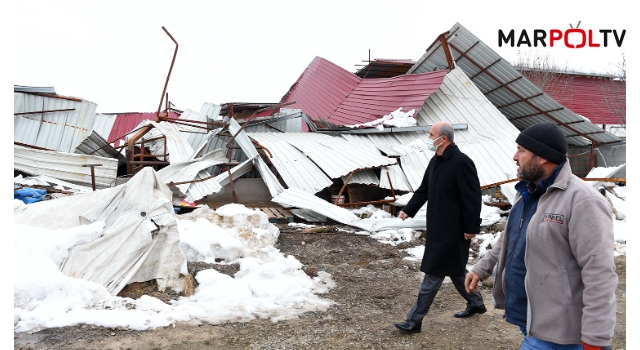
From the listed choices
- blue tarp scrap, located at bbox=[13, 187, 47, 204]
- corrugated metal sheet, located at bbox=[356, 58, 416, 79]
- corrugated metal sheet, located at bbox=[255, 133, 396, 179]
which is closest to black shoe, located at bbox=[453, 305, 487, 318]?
corrugated metal sheet, located at bbox=[255, 133, 396, 179]

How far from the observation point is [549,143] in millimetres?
2330

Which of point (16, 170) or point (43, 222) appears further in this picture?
point (16, 170)

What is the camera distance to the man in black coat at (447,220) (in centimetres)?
414

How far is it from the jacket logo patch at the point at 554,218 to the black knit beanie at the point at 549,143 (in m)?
0.29

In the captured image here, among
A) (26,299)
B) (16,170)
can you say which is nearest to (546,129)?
(26,299)

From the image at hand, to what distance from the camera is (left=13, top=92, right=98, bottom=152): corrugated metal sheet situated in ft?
42.2

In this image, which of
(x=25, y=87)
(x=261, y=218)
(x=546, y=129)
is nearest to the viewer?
(x=546, y=129)

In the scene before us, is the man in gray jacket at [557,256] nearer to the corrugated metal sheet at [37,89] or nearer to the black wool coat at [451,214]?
the black wool coat at [451,214]

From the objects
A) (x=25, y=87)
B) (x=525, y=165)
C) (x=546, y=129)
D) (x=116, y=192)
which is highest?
(x=25, y=87)

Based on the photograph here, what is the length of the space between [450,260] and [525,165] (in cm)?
190

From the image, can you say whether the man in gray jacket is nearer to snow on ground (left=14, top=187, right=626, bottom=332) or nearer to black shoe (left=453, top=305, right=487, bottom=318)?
black shoe (left=453, top=305, right=487, bottom=318)

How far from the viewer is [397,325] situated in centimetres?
427

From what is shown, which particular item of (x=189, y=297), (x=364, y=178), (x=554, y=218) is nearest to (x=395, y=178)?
(x=364, y=178)

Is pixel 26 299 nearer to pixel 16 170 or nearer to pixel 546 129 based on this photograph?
pixel 546 129
